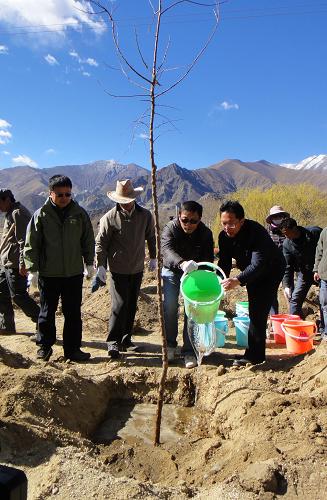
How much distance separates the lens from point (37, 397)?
3369 millimetres

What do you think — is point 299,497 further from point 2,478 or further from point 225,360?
point 225,360

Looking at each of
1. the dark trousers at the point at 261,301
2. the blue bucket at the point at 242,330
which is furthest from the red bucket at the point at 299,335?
the dark trousers at the point at 261,301

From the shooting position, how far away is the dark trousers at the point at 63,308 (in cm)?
468

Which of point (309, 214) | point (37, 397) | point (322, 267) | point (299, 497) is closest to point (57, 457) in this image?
point (37, 397)

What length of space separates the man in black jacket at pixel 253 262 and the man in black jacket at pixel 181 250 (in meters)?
0.23

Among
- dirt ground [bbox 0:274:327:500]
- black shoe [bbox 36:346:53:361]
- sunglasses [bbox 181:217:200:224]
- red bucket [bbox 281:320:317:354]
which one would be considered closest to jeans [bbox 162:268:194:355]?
dirt ground [bbox 0:274:327:500]

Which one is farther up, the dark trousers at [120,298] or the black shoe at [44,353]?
the dark trousers at [120,298]

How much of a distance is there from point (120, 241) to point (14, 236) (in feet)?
5.41

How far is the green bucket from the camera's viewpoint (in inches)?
149

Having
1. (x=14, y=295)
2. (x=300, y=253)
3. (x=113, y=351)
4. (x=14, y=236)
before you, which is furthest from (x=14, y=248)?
(x=300, y=253)

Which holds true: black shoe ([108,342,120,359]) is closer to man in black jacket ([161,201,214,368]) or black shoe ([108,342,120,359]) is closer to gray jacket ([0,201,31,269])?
man in black jacket ([161,201,214,368])

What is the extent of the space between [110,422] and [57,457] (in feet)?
4.20

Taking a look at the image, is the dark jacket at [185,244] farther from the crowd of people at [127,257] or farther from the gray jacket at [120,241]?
the gray jacket at [120,241]

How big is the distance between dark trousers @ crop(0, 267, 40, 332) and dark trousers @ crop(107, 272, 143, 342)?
4.38 feet
